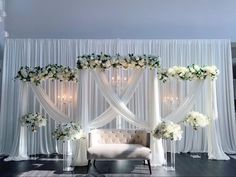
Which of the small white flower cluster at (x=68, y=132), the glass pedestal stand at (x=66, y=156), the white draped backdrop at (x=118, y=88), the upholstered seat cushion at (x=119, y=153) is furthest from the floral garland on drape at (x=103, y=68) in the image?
the upholstered seat cushion at (x=119, y=153)

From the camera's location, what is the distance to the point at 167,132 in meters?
6.79

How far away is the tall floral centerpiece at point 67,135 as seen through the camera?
686 cm

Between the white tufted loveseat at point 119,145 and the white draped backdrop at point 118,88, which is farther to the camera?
the white draped backdrop at point 118,88

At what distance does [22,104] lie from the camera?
335 inches

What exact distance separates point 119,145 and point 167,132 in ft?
3.51

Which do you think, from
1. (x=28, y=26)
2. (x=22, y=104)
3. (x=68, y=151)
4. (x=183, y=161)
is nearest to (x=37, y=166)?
(x=68, y=151)

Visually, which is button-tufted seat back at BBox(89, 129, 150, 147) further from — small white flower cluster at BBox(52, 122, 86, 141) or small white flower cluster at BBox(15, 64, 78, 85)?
small white flower cluster at BBox(15, 64, 78, 85)

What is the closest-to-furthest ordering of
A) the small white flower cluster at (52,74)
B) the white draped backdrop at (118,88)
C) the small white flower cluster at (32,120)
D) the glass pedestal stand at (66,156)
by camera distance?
the glass pedestal stand at (66,156) < the small white flower cluster at (52,74) < the small white flower cluster at (32,120) < the white draped backdrop at (118,88)

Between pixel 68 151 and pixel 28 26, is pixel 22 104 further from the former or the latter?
pixel 28 26

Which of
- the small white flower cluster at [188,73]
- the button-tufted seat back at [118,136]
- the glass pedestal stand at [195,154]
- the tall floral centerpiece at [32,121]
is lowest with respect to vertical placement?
the glass pedestal stand at [195,154]

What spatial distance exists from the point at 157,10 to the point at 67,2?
293 cm

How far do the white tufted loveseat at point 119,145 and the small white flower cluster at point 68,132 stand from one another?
0.94 feet

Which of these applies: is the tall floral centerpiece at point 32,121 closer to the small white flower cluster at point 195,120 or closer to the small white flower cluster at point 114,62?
the small white flower cluster at point 114,62

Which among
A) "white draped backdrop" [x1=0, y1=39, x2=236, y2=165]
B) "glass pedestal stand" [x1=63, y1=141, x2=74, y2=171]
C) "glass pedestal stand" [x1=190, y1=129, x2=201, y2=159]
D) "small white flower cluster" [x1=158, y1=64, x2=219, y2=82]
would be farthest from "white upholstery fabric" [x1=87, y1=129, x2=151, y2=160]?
"glass pedestal stand" [x1=190, y1=129, x2=201, y2=159]
